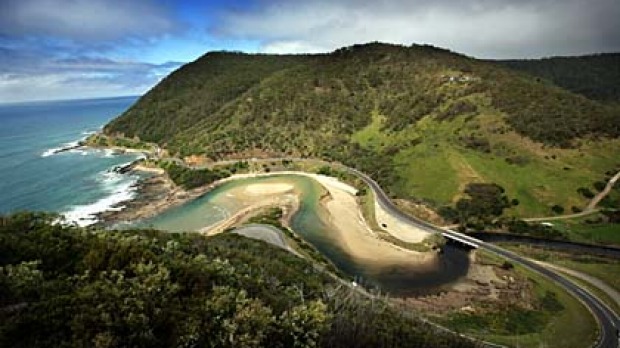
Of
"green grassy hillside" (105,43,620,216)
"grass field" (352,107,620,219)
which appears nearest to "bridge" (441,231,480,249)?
"green grassy hillside" (105,43,620,216)

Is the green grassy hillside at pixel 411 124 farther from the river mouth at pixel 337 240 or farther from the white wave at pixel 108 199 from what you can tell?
the white wave at pixel 108 199

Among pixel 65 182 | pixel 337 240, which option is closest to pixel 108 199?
pixel 65 182

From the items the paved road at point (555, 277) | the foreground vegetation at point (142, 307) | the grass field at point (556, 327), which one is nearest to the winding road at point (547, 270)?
the paved road at point (555, 277)

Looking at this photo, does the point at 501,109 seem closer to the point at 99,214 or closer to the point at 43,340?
the point at 99,214

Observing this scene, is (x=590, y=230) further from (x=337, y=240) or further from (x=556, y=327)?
(x=337, y=240)

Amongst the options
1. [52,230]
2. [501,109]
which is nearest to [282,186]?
[501,109]
